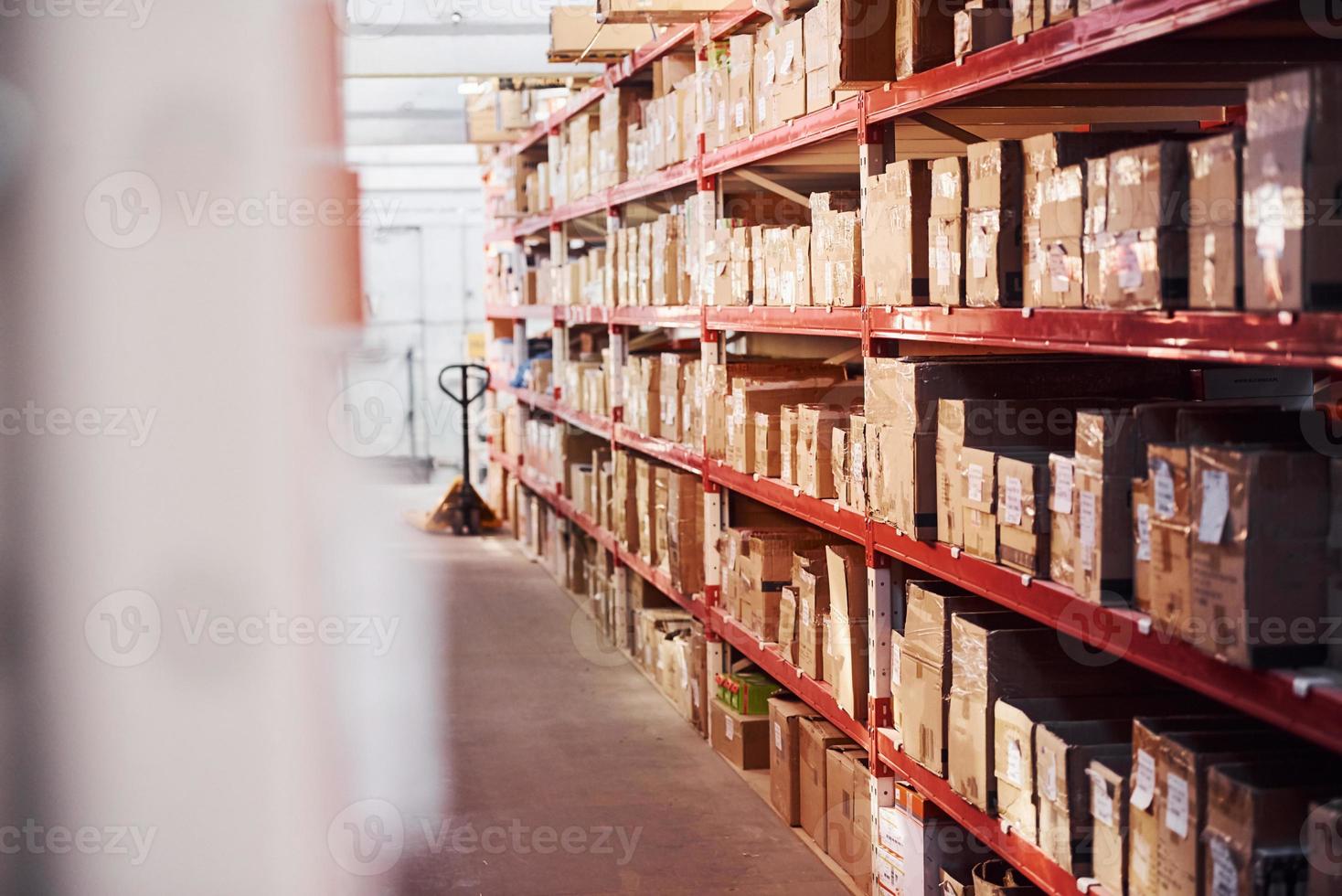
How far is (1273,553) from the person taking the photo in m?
2.20

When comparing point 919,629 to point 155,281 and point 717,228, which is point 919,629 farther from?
point 155,281

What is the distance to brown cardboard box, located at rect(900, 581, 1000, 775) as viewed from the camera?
346 cm

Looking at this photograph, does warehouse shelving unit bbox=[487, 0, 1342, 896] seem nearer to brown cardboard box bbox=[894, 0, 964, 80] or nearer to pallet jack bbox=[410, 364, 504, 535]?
brown cardboard box bbox=[894, 0, 964, 80]

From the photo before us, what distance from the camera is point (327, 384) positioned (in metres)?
1.01

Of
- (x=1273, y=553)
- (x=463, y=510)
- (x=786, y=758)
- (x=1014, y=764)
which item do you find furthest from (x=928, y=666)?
(x=463, y=510)

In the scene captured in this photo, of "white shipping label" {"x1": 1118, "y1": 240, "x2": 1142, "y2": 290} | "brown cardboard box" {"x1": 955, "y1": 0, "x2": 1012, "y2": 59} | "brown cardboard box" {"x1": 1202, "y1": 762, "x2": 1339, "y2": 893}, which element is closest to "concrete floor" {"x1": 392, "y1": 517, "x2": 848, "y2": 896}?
"brown cardboard box" {"x1": 1202, "y1": 762, "x2": 1339, "y2": 893}

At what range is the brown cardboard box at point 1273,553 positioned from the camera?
2.18 m

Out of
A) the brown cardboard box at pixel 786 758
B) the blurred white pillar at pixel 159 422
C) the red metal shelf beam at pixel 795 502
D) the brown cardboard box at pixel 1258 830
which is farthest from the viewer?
the brown cardboard box at pixel 786 758

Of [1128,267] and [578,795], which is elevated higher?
[1128,267]

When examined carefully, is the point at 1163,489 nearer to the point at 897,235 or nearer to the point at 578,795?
the point at 897,235

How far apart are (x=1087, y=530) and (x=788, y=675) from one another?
91.1 inches

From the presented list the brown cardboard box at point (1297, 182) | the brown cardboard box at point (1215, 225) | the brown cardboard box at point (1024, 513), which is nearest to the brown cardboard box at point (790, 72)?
the brown cardboard box at point (1024, 513)

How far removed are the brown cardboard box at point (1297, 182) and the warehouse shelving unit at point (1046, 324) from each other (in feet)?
0.19

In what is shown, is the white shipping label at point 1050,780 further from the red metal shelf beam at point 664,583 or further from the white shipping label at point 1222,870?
the red metal shelf beam at point 664,583
